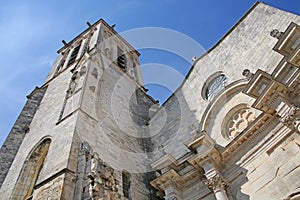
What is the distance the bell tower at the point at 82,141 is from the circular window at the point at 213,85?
2.83 meters

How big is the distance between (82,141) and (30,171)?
2238mm

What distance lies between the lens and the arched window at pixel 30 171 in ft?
24.2

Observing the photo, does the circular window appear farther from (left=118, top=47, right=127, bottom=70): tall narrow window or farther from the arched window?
(left=118, top=47, right=127, bottom=70): tall narrow window

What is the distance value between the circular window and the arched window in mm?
5376

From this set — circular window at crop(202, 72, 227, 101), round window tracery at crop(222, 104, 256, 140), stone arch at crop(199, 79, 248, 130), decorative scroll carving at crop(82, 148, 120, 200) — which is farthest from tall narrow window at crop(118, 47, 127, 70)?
decorative scroll carving at crop(82, 148, 120, 200)

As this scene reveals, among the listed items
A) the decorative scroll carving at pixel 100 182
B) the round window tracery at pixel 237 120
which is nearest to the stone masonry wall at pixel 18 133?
the decorative scroll carving at pixel 100 182

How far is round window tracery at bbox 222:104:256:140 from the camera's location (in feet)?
25.1

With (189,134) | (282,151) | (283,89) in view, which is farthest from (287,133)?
(189,134)

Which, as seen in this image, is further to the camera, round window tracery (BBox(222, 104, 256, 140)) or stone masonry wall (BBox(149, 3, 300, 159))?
stone masonry wall (BBox(149, 3, 300, 159))

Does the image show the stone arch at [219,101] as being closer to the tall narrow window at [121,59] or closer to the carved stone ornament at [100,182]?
the carved stone ornament at [100,182]

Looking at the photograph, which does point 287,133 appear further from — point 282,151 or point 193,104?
point 193,104

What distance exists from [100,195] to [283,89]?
4281mm

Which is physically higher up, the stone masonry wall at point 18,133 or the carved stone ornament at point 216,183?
the stone masonry wall at point 18,133

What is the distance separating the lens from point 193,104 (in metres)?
9.91
